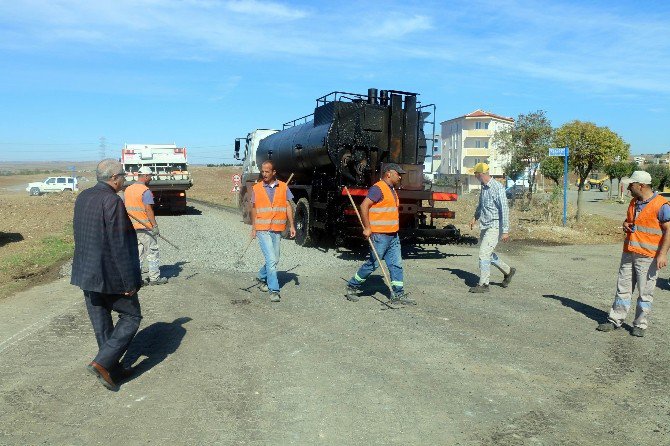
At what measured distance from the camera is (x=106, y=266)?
4.57 metres

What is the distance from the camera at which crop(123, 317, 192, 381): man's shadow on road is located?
5340 mm

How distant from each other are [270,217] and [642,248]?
449 centimetres

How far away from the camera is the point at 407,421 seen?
410 cm

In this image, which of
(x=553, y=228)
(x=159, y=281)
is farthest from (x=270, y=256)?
(x=553, y=228)

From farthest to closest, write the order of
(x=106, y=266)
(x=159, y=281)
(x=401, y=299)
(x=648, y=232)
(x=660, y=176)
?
(x=660, y=176)
(x=159, y=281)
(x=401, y=299)
(x=648, y=232)
(x=106, y=266)

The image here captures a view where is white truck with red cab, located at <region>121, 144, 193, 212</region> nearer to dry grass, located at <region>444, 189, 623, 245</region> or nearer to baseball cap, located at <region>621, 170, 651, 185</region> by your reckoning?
dry grass, located at <region>444, 189, 623, 245</region>

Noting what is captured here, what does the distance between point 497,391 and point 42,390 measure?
12.1ft

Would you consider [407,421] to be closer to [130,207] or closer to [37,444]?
[37,444]

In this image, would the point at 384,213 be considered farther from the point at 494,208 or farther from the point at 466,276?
the point at 466,276

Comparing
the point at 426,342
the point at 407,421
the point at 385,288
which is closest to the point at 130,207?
the point at 385,288

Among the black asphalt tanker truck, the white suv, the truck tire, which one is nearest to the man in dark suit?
the black asphalt tanker truck

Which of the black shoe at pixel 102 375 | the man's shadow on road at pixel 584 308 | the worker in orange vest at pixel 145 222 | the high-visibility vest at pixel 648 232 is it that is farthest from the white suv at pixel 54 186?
the high-visibility vest at pixel 648 232

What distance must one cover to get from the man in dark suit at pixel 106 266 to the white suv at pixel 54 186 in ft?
145

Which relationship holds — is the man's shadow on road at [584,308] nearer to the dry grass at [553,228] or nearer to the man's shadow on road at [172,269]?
the man's shadow on road at [172,269]
